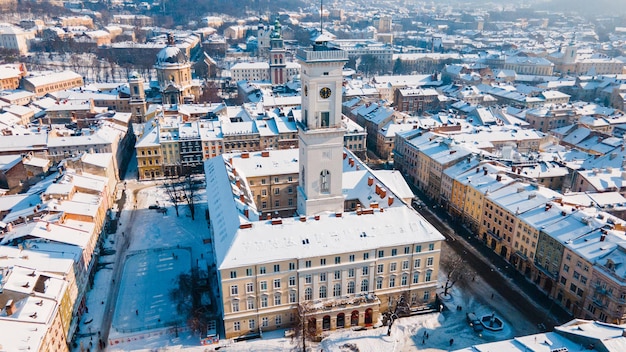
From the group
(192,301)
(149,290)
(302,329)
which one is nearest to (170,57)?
(149,290)

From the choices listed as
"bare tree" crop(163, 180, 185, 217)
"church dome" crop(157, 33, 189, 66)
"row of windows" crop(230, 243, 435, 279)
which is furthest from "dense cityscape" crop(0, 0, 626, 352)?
"church dome" crop(157, 33, 189, 66)

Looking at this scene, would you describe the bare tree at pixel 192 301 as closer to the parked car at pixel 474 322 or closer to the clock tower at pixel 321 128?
the clock tower at pixel 321 128

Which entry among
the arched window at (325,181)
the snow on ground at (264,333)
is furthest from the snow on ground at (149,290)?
the arched window at (325,181)

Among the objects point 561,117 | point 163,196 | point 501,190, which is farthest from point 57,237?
point 561,117

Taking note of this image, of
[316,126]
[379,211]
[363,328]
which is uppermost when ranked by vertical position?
[316,126]

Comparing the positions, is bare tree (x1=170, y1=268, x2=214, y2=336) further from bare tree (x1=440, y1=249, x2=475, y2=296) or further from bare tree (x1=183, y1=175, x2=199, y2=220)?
bare tree (x1=440, y1=249, x2=475, y2=296)

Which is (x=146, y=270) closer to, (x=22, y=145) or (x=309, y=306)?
(x=309, y=306)

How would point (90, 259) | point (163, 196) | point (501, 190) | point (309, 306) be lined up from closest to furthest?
point (309, 306) → point (90, 259) → point (501, 190) → point (163, 196)
